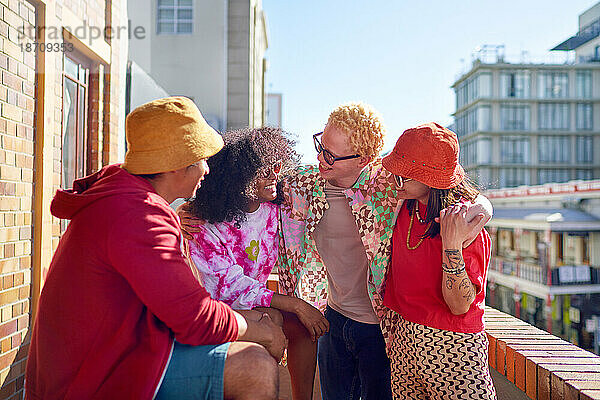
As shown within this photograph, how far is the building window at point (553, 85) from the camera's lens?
49225 mm

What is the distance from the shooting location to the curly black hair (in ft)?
8.10

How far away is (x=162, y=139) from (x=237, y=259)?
864 mm

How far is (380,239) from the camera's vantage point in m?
2.60

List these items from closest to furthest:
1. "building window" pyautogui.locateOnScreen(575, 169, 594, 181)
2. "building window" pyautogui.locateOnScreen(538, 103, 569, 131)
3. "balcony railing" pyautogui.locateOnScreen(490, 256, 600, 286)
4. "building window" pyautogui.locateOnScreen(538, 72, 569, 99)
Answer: "balcony railing" pyautogui.locateOnScreen(490, 256, 600, 286)
"building window" pyautogui.locateOnScreen(538, 72, 569, 99)
"building window" pyautogui.locateOnScreen(538, 103, 569, 131)
"building window" pyautogui.locateOnScreen(575, 169, 594, 181)

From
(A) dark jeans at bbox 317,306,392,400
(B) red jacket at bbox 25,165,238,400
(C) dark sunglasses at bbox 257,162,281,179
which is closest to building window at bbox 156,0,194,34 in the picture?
(C) dark sunglasses at bbox 257,162,281,179

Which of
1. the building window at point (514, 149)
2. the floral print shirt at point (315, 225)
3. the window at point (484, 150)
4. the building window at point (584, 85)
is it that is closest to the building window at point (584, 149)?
the building window at point (584, 85)

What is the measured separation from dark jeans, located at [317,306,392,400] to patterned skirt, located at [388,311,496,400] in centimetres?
33

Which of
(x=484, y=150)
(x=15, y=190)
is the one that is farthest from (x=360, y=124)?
(x=484, y=150)

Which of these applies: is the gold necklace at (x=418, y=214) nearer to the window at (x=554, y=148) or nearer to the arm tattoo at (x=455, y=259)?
the arm tattoo at (x=455, y=259)

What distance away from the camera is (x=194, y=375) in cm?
169

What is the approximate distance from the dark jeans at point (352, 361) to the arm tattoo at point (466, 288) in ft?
2.29

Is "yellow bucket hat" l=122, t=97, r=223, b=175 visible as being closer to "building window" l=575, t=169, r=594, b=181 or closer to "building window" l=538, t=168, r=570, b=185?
"building window" l=538, t=168, r=570, b=185

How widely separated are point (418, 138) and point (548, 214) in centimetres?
2326

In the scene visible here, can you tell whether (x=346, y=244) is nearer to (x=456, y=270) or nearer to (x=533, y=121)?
(x=456, y=270)
